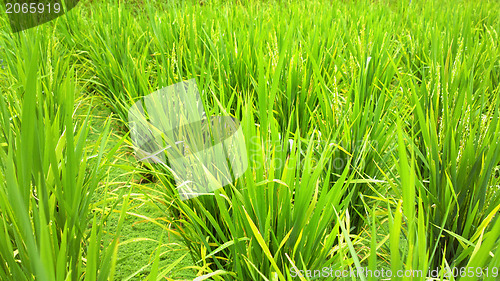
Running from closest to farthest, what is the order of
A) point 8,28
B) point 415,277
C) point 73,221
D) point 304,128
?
point 415,277, point 73,221, point 304,128, point 8,28

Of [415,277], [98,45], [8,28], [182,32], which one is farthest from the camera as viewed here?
[8,28]

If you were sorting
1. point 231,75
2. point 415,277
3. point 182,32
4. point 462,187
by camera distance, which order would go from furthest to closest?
1. point 182,32
2. point 231,75
3. point 462,187
4. point 415,277

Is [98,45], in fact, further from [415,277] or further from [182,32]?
[415,277]

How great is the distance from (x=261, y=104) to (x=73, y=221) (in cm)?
40

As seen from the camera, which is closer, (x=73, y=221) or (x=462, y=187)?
(x=73, y=221)

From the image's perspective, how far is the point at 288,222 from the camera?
2.34 ft

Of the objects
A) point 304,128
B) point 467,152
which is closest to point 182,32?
point 304,128

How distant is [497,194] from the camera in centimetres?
76

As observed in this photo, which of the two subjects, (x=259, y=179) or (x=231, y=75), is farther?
(x=231, y=75)

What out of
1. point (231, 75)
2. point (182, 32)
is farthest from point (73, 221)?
point (182, 32)

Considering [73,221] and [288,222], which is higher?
[73,221]

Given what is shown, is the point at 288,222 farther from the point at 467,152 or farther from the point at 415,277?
the point at 467,152

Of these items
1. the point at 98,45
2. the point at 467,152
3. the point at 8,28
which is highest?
the point at 8,28

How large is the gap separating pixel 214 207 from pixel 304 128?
49cm
